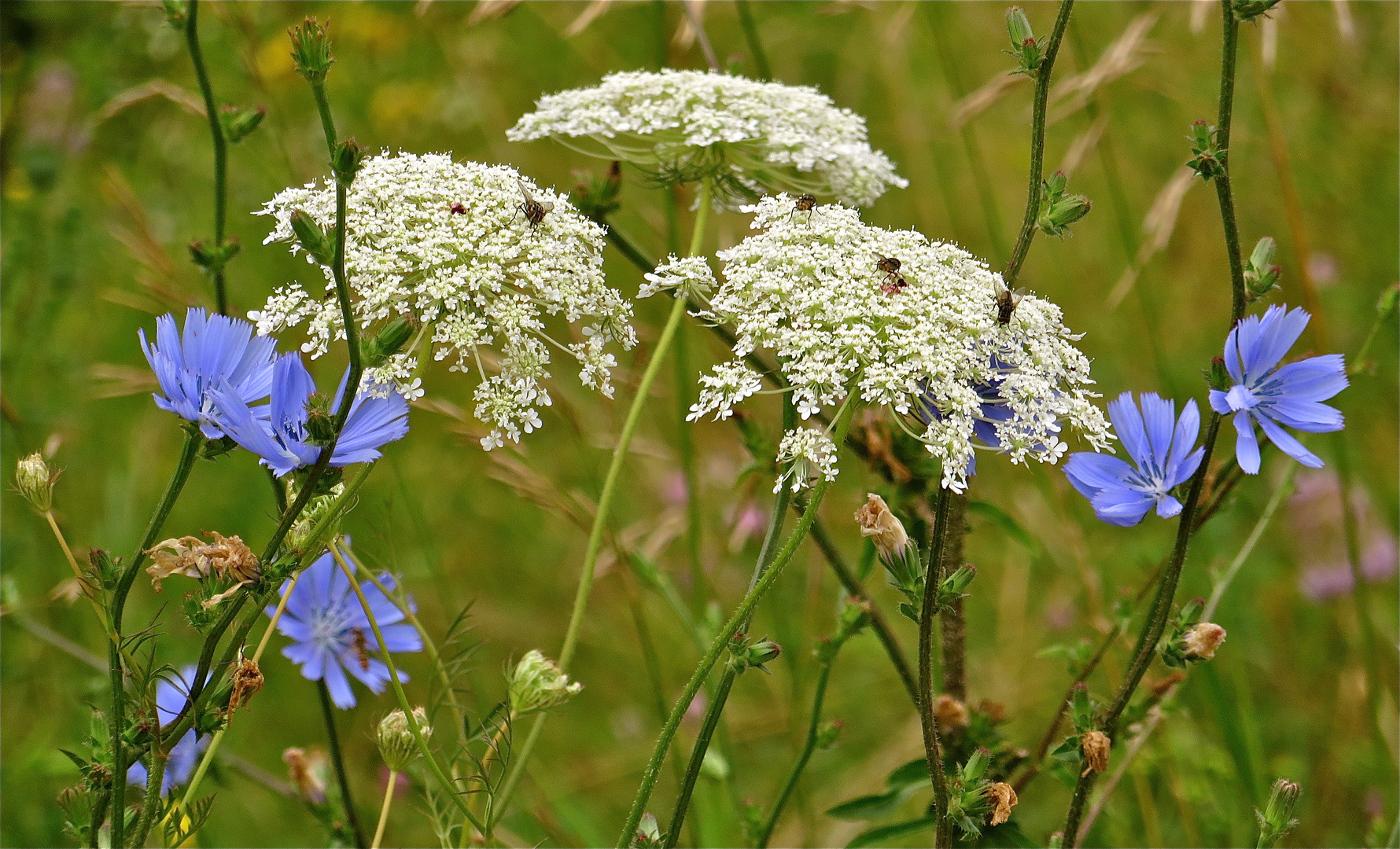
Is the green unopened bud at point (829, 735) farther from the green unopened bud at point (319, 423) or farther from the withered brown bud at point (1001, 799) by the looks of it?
the green unopened bud at point (319, 423)

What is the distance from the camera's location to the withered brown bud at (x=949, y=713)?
5.72ft

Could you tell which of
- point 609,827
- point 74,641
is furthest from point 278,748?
point 609,827

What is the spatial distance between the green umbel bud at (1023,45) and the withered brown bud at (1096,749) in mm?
866

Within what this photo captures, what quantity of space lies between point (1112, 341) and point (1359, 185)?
3.67 feet

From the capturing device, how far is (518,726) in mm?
3088

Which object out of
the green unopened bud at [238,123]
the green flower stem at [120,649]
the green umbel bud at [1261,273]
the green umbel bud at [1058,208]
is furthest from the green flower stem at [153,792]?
the green umbel bud at [1261,273]

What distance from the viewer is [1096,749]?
141 centimetres

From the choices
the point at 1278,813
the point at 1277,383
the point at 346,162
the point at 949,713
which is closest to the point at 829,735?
the point at 949,713

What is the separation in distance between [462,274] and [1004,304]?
709 millimetres

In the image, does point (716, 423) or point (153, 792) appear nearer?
point (153, 792)

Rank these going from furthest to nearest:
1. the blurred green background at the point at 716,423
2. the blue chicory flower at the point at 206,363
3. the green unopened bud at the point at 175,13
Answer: the blurred green background at the point at 716,423 < the green unopened bud at the point at 175,13 < the blue chicory flower at the point at 206,363

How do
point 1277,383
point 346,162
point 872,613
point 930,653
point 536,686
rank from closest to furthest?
point 346,162, point 930,653, point 536,686, point 1277,383, point 872,613

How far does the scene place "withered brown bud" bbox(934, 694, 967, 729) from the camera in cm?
174

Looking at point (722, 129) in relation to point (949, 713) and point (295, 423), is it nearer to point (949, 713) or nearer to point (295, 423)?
point (295, 423)
